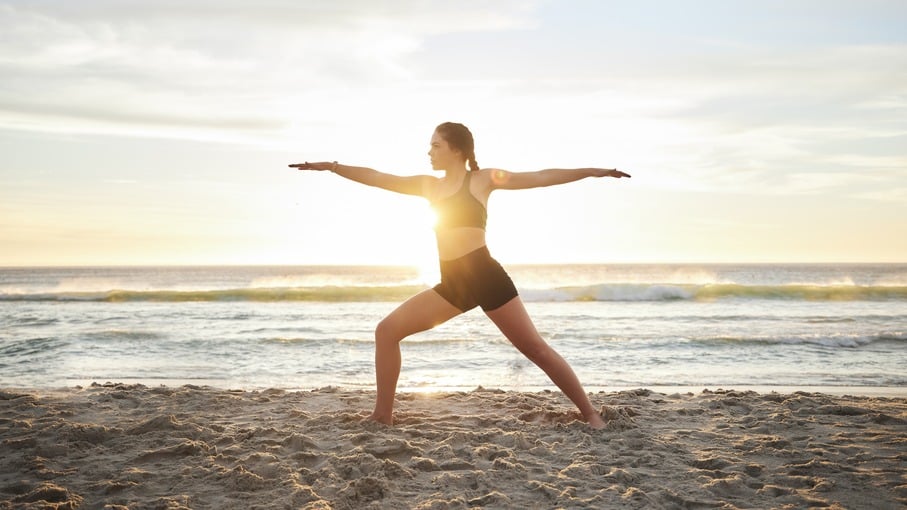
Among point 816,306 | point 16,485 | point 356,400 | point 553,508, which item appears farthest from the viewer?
point 816,306

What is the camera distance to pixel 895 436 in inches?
183

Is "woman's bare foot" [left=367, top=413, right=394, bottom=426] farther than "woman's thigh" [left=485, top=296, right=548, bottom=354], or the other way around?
"woman's bare foot" [left=367, top=413, right=394, bottom=426]

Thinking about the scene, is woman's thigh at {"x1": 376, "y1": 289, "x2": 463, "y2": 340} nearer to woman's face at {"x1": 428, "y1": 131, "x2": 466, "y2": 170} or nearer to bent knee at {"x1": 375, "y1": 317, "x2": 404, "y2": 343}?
bent knee at {"x1": 375, "y1": 317, "x2": 404, "y2": 343}

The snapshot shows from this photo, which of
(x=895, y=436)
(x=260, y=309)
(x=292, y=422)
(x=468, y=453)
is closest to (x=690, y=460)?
(x=468, y=453)

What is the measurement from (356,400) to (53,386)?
391 centimetres

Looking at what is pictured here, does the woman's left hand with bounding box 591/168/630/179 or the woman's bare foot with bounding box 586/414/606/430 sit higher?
the woman's left hand with bounding box 591/168/630/179

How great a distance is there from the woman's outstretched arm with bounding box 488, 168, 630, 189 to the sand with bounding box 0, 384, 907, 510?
5.57 ft

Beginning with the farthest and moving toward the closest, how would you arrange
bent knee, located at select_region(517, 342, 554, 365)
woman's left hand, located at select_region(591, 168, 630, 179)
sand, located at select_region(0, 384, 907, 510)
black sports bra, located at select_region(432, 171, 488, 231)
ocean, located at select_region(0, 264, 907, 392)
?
1. ocean, located at select_region(0, 264, 907, 392)
2. bent knee, located at select_region(517, 342, 554, 365)
3. black sports bra, located at select_region(432, 171, 488, 231)
4. woman's left hand, located at select_region(591, 168, 630, 179)
5. sand, located at select_region(0, 384, 907, 510)

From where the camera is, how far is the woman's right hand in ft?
15.1

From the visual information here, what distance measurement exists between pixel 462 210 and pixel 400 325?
0.92 metres

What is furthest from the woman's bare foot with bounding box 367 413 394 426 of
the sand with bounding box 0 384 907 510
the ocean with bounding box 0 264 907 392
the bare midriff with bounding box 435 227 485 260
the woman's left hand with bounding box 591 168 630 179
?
the ocean with bounding box 0 264 907 392

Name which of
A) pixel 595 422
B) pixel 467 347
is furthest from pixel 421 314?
pixel 467 347

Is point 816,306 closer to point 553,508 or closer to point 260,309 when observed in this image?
point 260,309

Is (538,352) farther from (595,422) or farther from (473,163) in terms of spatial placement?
(473,163)
